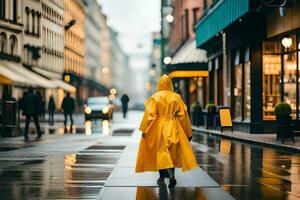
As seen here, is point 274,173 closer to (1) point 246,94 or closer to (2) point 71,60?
(1) point 246,94

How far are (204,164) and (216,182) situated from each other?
3.52 m

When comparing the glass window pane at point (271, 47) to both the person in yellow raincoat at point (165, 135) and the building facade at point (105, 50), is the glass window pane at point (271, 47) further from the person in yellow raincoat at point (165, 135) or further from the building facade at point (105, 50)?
the building facade at point (105, 50)

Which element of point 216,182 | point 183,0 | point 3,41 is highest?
point 183,0

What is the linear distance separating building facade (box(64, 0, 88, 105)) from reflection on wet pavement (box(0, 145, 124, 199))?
55.0m

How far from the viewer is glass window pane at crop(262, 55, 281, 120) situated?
29084 mm

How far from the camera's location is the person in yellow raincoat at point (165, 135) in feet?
36.4

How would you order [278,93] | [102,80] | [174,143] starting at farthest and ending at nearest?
[102,80], [278,93], [174,143]

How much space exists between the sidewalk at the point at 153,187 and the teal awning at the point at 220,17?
13952mm

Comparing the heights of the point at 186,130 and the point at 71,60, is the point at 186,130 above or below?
below

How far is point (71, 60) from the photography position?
85000mm

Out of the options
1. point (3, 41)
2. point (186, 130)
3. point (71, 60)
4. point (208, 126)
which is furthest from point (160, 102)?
point (71, 60)

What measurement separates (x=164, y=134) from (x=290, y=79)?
17.7m

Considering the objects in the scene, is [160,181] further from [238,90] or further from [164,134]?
[238,90]

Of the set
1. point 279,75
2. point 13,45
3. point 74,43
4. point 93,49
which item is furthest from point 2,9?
point 93,49
